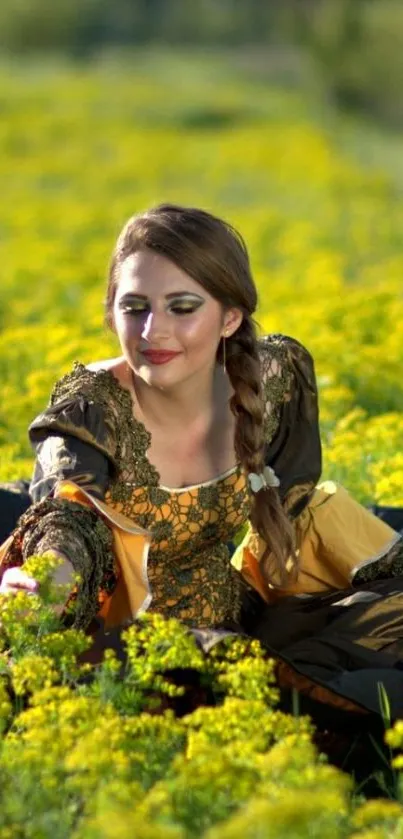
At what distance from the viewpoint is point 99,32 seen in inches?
3024

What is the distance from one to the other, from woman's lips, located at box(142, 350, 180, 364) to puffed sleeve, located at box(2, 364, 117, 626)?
14 cm

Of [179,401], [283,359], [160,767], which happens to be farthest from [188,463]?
[160,767]

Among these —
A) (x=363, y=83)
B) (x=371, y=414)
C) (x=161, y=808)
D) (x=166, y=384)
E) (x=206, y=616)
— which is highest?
(x=363, y=83)

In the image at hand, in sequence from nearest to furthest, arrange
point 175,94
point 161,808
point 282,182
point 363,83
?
point 161,808 < point 282,182 < point 175,94 < point 363,83

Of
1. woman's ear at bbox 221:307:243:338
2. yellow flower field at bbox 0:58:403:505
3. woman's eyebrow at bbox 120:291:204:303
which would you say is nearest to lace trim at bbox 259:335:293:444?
woman's ear at bbox 221:307:243:338

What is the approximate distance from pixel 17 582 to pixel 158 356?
0.74 m

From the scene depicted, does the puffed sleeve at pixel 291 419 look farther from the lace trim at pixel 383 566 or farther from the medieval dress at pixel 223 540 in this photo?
the lace trim at pixel 383 566

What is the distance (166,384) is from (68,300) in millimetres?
8877

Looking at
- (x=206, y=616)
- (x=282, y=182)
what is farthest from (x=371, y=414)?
(x=282, y=182)

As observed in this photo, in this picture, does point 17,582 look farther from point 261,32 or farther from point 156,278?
point 261,32

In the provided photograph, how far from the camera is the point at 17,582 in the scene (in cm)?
386

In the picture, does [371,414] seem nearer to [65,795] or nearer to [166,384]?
[166,384]

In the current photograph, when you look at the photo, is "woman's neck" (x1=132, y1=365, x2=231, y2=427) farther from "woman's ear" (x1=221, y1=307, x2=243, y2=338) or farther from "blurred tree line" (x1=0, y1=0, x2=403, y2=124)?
"blurred tree line" (x1=0, y1=0, x2=403, y2=124)

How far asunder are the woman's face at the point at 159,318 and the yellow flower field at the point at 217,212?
1.43 m
